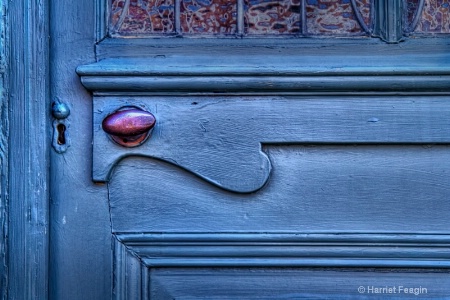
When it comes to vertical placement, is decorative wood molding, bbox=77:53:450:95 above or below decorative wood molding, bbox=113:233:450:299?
above

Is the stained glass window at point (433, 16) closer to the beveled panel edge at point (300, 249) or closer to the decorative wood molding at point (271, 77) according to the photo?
the decorative wood molding at point (271, 77)

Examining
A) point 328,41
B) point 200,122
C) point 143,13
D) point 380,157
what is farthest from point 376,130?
point 143,13

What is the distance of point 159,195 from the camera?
105 cm

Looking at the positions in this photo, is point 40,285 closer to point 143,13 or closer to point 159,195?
point 159,195

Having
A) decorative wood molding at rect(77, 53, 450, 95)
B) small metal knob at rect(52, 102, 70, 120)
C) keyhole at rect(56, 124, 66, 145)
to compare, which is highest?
decorative wood molding at rect(77, 53, 450, 95)

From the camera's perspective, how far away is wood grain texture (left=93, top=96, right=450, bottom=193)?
1046 millimetres

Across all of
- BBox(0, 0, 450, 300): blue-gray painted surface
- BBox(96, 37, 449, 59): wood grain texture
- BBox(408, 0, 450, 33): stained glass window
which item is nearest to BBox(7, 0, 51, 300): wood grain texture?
BBox(0, 0, 450, 300): blue-gray painted surface

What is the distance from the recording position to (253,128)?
105 centimetres

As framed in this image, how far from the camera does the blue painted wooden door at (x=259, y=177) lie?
40.9 inches

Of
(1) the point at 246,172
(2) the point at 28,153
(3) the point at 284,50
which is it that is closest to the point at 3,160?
(2) the point at 28,153

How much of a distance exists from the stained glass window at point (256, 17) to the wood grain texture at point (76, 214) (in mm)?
144

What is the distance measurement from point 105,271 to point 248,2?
57 centimetres

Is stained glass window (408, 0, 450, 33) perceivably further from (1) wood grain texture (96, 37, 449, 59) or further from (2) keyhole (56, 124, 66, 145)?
(2) keyhole (56, 124, 66, 145)

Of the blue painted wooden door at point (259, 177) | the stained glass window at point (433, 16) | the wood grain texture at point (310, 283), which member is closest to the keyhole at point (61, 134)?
the blue painted wooden door at point (259, 177)
